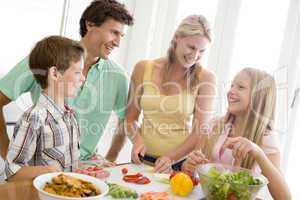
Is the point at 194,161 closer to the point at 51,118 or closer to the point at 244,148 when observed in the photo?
the point at 244,148

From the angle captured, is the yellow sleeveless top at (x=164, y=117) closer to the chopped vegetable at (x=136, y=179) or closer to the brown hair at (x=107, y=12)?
the brown hair at (x=107, y=12)

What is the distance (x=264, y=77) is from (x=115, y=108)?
0.67 meters

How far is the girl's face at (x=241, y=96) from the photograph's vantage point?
1604 mm

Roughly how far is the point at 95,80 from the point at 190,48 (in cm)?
43

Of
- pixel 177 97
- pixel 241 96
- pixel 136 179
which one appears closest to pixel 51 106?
pixel 136 179

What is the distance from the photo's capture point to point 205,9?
2623mm

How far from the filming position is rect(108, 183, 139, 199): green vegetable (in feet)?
3.78

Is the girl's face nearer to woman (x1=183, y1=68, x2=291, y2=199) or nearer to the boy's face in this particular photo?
woman (x1=183, y1=68, x2=291, y2=199)

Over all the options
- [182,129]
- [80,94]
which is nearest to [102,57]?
[80,94]

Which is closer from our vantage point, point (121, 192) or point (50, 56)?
point (121, 192)

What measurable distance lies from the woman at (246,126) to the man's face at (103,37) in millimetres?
536

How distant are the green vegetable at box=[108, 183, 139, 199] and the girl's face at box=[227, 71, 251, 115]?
0.61 metres

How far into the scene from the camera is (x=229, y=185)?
3.72 feet

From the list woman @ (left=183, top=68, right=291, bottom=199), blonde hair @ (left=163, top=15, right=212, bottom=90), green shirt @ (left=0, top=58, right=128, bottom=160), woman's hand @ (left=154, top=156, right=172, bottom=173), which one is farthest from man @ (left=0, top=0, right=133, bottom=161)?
woman @ (left=183, top=68, right=291, bottom=199)
